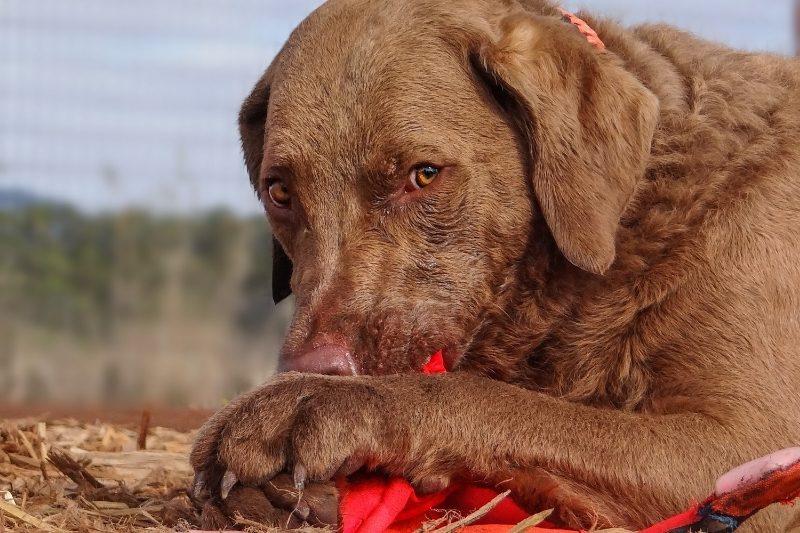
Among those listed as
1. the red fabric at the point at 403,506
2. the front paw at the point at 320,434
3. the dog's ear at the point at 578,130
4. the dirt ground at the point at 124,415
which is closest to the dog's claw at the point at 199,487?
the front paw at the point at 320,434

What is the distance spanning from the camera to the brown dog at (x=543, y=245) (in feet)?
11.8

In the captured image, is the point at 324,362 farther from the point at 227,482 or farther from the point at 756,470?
the point at 756,470

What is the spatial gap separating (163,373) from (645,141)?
6.53 m

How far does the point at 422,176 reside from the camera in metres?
3.99

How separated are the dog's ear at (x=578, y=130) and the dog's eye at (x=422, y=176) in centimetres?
34

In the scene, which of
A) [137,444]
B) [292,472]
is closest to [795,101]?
[292,472]

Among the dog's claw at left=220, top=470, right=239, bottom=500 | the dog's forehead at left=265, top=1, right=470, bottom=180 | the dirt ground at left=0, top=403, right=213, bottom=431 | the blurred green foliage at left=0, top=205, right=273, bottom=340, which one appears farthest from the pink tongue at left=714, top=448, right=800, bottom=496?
the blurred green foliage at left=0, top=205, right=273, bottom=340

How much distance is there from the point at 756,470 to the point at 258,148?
2569mm

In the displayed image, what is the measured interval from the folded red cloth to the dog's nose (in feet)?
1.07

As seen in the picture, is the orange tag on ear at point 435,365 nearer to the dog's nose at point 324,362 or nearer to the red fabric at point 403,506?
the dog's nose at point 324,362

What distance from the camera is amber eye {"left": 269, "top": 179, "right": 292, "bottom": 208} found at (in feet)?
13.8

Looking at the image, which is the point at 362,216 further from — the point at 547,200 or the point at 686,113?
the point at 686,113

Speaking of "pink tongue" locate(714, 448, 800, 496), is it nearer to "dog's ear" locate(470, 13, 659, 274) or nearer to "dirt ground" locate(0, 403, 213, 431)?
"dog's ear" locate(470, 13, 659, 274)

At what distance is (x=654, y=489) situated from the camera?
3.57 metres
